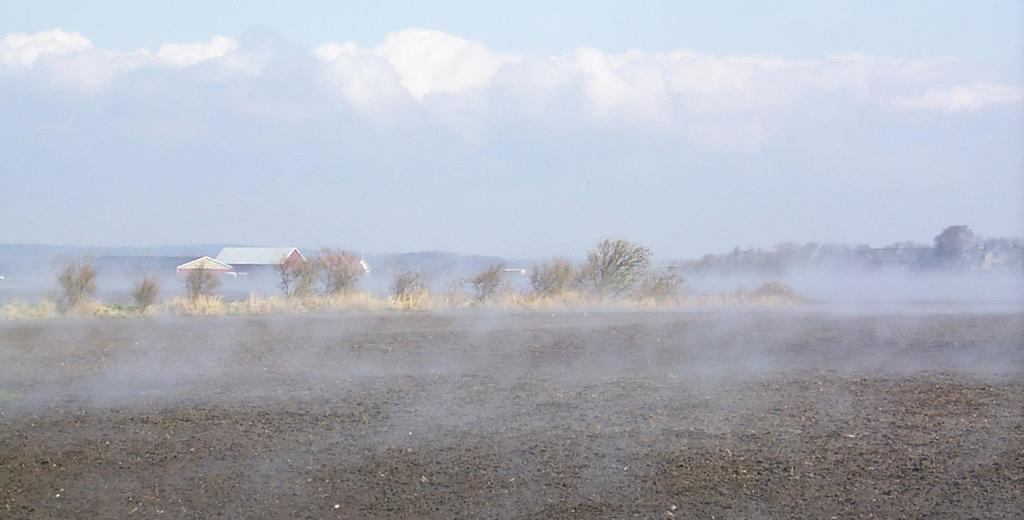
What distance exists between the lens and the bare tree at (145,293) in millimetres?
26453

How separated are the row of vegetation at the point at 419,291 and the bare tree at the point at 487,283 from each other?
0.10ft

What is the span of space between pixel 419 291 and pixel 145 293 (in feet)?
24.8

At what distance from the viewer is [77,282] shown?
26.7 metres

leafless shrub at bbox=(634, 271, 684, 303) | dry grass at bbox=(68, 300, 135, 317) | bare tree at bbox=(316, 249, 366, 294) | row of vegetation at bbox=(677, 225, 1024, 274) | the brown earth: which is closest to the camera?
the brown earth

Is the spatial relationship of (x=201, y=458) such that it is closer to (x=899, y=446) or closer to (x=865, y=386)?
(x=899, y=446)

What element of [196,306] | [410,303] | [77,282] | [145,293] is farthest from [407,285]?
[77,282]

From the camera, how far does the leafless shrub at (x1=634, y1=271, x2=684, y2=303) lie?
32219mm

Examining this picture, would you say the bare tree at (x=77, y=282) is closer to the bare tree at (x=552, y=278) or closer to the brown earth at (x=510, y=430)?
the brown earth at (x=510, y=430)

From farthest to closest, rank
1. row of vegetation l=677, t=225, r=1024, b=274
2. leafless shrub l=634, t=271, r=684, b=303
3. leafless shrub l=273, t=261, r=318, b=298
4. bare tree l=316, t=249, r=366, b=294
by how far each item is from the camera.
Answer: row of vegetation l=677, t=225, r=1024, b=274 < leafless shrub l=634, t=271, r=684, b=303 < bare tree l=316, t=249, r=366, b=294 < leafless shrub l=273, t=261, r=318, b=298

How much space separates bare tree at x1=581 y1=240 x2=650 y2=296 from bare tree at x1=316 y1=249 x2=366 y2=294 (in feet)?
24.4

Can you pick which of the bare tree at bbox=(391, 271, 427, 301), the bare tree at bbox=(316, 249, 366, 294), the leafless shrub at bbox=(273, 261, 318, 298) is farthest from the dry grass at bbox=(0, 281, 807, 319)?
the bare tree at bbox=(316, 249, 366, 294)

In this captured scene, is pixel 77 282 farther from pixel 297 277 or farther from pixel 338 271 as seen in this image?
pixel 338 271

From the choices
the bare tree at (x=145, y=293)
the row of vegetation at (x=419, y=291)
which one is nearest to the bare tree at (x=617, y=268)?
the row of vegetation at (x=419, y=291)

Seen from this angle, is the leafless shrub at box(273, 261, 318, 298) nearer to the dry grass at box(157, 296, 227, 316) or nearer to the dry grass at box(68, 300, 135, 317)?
the dry grass at box(157, 296, 227, 316)
